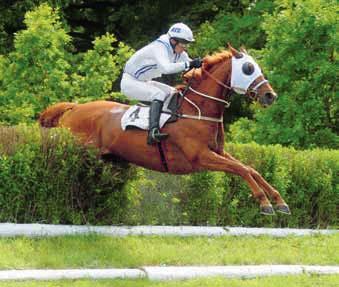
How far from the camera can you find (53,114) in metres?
12.8

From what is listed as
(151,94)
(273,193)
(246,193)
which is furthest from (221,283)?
(246,193)

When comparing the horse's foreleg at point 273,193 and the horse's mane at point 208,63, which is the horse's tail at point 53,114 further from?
the horse's foreleg at point 273,193

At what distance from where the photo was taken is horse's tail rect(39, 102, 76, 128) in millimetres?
12750

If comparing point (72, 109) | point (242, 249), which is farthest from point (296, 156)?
point (72, 109)

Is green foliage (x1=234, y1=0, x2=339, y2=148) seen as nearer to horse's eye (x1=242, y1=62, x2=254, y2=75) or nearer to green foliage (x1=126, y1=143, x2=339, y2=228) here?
green foliage (x1=126, y1=143, x2=339, y2=228)

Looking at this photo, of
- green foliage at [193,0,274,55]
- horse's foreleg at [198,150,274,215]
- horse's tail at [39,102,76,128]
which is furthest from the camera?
green foliage at [193,0,274,55]

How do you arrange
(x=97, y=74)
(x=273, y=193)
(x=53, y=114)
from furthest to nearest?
(x=97, y=74) → (x=53, y=114) → (x=273, y=193)

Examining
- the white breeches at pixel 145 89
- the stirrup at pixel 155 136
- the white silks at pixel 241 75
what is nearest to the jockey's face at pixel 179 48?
the white breeches at pixel 145 89

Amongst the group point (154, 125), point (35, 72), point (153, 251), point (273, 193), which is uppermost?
point (154, 125)

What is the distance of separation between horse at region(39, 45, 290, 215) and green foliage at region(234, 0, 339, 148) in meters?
4.91

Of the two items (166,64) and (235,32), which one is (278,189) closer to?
(166,64)

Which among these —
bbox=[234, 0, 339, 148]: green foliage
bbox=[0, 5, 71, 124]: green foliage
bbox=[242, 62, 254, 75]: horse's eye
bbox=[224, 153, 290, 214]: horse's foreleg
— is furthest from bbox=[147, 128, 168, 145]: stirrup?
bbox=[234, 0, 339, 148]: green foliage

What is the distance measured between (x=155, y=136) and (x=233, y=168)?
1.16 meters

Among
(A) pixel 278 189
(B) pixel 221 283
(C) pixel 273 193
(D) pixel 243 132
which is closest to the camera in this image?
(B) pixel 221 283
